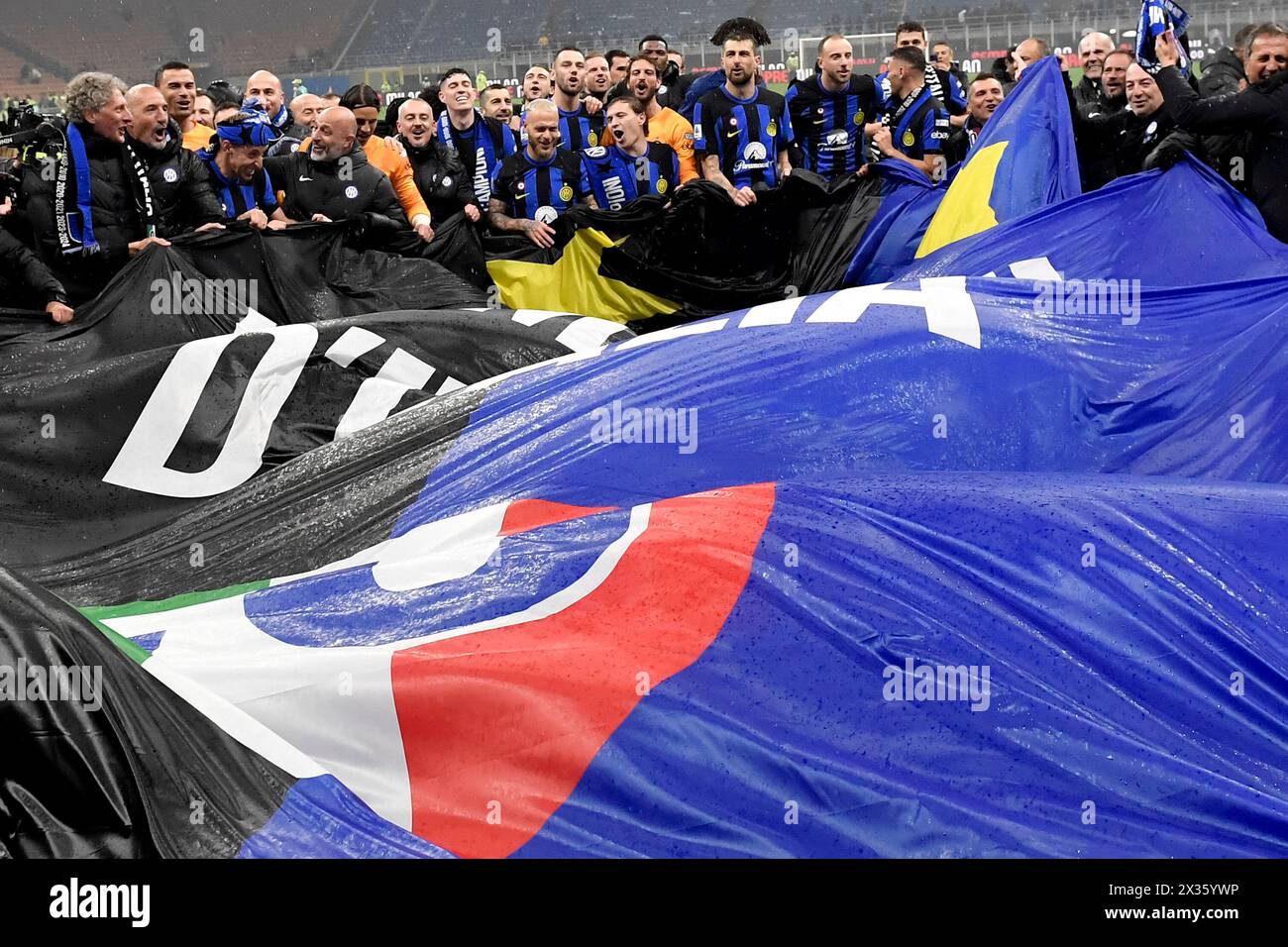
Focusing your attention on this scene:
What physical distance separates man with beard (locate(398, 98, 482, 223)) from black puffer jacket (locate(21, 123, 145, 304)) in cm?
175

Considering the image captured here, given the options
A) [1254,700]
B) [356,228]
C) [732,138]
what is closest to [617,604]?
[1254,700]

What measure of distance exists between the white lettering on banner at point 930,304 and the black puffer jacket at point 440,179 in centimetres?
382

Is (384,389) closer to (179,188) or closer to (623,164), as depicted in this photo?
(179,188)

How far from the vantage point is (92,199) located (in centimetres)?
671

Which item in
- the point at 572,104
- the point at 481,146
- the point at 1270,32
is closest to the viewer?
the point at 1270,32

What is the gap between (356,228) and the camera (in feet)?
23.4

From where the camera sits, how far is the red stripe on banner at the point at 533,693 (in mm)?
2871

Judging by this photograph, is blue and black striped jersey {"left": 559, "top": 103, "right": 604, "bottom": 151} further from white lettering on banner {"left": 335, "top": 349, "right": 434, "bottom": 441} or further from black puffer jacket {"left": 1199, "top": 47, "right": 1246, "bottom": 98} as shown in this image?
black puffer jacket {"left": 1199, "top": 47, "right": 1246, "bottom": 98}

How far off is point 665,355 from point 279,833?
2.14m

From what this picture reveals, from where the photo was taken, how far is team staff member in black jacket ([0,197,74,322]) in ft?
20.4

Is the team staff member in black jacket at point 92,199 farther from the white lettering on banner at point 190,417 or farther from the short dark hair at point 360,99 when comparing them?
the short dark hair at point 360,99

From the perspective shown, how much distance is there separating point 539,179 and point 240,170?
5.22ft

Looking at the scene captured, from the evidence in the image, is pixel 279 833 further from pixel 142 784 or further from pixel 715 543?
pixel 715 543

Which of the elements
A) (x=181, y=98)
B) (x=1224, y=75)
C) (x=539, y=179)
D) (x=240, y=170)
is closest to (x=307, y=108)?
(x=181, y=98)
